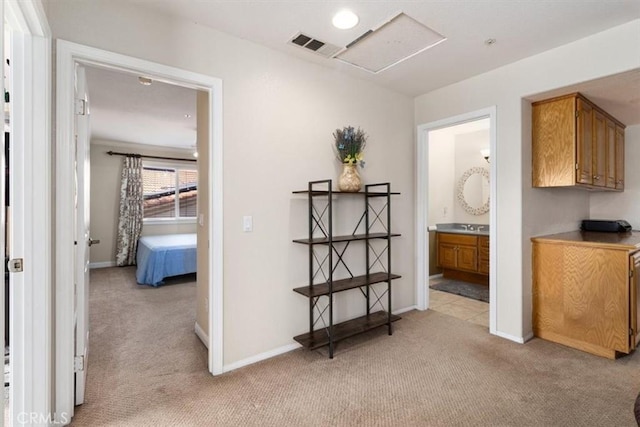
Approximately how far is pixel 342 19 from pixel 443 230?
3975 mm

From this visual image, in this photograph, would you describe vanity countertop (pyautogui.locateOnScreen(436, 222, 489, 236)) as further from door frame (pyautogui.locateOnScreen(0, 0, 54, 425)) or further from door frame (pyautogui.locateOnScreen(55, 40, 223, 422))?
door frame (pyautogui.locateOnScreen(0, 0, 54, 425))

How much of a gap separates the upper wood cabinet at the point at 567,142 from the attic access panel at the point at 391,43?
1295 mm

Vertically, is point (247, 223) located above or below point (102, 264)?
above

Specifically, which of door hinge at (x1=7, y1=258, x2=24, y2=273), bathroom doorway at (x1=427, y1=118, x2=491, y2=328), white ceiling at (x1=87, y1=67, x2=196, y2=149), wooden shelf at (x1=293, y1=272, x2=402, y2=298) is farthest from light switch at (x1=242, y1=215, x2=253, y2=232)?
bathroom doorway at (x1=427, y1=118, x2=491, y2=328)

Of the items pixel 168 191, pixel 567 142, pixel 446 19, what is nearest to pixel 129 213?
pixel 168 191

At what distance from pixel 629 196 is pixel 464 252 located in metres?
2.04

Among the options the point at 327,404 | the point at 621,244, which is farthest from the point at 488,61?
the point at 327,404

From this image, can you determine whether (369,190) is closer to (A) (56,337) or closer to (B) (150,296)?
(A) (56,337)

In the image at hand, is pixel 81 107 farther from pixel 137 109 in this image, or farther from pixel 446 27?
pixel 137 109

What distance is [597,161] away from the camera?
3223 mm

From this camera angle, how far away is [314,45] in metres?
2.55

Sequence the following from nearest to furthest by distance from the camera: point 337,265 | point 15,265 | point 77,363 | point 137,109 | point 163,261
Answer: point 15,265 < point 77,363 < point 337,265 < point 137,109 < point 163,261

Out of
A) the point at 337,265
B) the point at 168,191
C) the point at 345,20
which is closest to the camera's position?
the point at 345,20

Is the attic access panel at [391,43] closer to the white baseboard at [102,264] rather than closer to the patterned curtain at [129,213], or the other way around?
the patterned curtain at [129,213]
